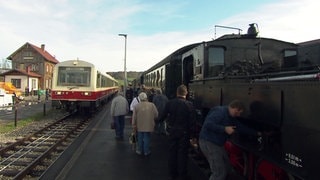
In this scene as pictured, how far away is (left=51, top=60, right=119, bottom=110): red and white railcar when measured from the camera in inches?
901

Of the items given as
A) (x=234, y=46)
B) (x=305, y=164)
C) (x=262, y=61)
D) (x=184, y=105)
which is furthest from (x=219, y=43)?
(x=305, y=164)

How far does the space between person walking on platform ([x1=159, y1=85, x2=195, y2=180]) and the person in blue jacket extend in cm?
132

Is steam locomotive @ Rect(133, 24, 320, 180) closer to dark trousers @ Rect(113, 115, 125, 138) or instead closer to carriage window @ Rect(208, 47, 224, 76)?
carriage window @ Rect(208, 47, 224, 76)

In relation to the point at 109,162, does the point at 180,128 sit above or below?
above

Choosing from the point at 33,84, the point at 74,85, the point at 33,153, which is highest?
the point at 33,84

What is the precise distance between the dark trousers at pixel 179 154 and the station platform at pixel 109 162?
32 centimetres

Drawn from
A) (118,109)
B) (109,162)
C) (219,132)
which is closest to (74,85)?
(118,109)

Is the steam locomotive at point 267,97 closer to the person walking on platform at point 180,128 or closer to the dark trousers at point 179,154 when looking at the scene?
the person walking on platform at point 180,128

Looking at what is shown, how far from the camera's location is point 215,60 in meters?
9.37

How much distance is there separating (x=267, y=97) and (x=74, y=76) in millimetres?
19187

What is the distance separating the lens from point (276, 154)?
5.02 meters

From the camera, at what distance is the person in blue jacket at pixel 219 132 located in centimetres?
593

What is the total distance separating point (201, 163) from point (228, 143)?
237 cm

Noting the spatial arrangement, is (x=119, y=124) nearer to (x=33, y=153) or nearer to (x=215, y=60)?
(x=33, y=153)
